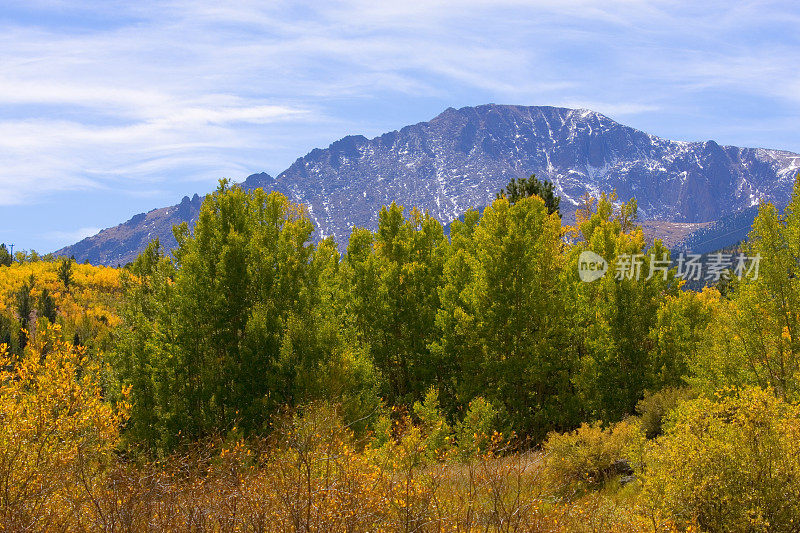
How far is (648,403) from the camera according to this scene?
21594mm

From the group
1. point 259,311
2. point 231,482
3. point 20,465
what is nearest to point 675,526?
point 231,482

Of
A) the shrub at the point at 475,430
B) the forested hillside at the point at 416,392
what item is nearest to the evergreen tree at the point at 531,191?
the forested hillside at the point at 416,392

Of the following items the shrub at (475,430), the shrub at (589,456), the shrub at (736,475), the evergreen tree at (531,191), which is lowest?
the shrub at (589,456)

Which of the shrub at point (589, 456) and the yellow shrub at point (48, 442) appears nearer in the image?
the yellow shrub at point (48, 442)

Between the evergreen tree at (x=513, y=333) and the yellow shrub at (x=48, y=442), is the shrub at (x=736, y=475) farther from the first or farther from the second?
the evergreen tree at (x=513, y=333)

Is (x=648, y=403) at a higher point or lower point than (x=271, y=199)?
lower

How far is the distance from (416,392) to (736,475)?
1894 centimetres

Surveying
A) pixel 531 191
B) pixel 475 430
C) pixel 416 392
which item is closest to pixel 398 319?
pixel 416 392

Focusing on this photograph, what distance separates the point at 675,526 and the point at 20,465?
11620mm

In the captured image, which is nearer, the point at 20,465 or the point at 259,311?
the point at 20,465

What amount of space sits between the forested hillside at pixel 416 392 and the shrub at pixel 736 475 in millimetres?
43

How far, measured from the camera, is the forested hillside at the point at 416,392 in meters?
9.14

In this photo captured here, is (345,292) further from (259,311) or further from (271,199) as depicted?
(259,311)

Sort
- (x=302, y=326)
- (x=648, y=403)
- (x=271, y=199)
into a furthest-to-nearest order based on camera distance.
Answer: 1. (x=271, y=199)
2. (x=648, y=403)
3. (x=302, y=326)
